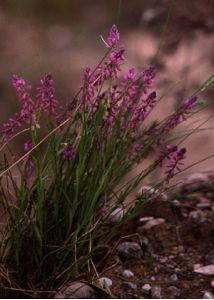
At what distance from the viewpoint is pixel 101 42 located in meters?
4.21

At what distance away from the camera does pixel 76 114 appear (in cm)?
200

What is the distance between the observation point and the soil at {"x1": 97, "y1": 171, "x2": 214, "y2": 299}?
87.4 inches

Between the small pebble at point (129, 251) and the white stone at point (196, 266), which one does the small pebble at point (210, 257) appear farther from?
the small pebble at point (129, 251)

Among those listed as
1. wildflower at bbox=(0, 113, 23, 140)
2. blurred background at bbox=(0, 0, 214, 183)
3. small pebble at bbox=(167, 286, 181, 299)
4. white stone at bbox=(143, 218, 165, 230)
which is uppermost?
blurred background at bbox=(0, 0, 214, 183)

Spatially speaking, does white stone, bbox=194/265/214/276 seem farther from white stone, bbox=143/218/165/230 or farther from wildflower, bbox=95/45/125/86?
wildflower, bbox=95/45/125/86

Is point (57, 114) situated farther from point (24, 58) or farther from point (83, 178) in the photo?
point (24, 58)

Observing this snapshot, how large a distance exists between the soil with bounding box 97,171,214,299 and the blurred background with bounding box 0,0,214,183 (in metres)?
0.49

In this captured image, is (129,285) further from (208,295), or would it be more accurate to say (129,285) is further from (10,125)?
(10,125)

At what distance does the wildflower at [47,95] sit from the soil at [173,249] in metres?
0.47

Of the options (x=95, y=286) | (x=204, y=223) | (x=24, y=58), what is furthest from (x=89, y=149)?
(x=24, y=58)

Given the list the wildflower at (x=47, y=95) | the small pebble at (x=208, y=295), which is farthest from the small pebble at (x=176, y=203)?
the wildflower at (x=47, y=95)

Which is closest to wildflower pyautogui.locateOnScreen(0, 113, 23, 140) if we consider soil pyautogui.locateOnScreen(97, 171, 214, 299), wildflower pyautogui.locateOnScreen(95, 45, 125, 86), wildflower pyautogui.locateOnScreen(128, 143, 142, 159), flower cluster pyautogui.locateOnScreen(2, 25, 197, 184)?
flower cluster pyautogui.locateOnScreen(2, 25, 197, 184)

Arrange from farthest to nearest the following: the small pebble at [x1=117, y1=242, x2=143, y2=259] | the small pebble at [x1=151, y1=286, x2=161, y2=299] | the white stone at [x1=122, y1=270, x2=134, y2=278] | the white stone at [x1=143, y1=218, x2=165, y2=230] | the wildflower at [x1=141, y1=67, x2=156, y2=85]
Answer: the white stone at [x1=143, y1=218, x2=165, y2=230]
the small pebble at [x1=117, y1=242, x2=143, y2=259]
the white stone at [x1=122, y1=270, x2=134, y2=278]
the small pebble at [x1=151, y1=286, x2=161, y2=299]
the wildflower at [x1=141, y1=67, x2=156, y2=85]

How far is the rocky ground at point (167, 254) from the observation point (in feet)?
7.21
